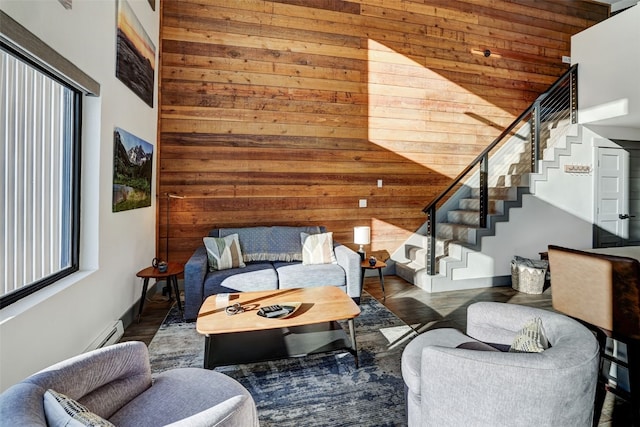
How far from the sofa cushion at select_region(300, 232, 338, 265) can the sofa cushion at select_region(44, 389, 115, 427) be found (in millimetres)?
2966

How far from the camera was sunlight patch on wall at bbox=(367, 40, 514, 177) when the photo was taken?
4902mm

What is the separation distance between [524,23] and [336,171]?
4.28 m

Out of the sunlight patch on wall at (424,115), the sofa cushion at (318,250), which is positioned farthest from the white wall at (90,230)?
the sunlight patch on wall at (424,115)

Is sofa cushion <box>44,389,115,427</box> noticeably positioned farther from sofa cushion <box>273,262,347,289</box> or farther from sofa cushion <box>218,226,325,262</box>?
sofa cushion <box>218,226,325,262</box>

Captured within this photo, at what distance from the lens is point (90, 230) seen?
8.47ft

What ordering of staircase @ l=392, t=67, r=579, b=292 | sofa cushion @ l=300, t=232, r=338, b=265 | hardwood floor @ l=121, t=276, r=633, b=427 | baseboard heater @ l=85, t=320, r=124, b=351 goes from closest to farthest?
baseboard heater @ l=85, t=320, r=124, b=351 → hardwood floor @ l=121, t=276, r=633, b=427 → sofa cushion @ l=300, t=232, r=338, b=265 → staircase @ l=392, t=67, r=579, b=292

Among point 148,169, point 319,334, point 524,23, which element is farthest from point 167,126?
point 524,23

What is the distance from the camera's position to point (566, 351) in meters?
1.29

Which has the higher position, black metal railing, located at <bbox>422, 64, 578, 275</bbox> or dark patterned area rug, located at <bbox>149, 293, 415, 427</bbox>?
black metal railing, located at <bbox>422, 64, 578, 275</bbox>

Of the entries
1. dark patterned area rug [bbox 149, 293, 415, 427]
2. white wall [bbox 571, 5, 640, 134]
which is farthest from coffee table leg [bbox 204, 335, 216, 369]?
white wall [bbox 571, 5, 640, 134]

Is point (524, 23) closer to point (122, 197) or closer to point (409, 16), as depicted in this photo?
point (409, 16)

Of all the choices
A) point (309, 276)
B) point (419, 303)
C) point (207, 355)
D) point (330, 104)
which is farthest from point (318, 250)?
point (330, 104)

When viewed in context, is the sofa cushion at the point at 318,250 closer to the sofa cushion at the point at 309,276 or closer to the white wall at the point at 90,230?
the sofa cushion at the point at 309,276

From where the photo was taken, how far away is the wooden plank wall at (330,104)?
14.1ft
